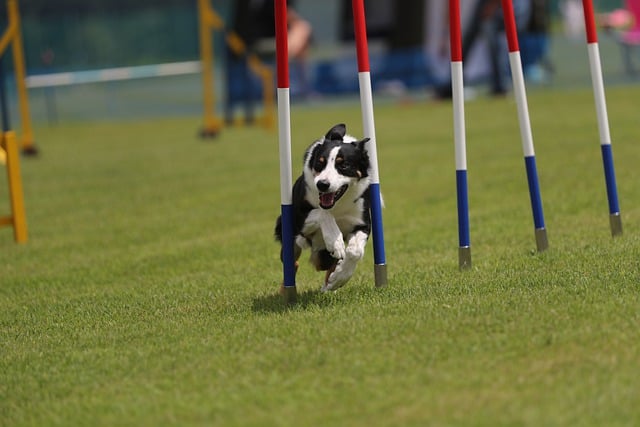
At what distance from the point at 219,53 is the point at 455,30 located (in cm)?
2716

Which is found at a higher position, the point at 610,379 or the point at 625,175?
the point at 625,175

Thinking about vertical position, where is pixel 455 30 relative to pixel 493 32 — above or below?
below

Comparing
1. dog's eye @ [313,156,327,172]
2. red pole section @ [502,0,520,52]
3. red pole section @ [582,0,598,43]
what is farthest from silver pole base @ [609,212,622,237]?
dog's eye @ [313,156,327,172]

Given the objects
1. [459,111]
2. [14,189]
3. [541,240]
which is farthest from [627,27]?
[459,111]

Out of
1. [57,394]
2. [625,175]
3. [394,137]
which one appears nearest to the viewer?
[57,394]

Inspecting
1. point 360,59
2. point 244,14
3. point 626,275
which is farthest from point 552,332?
point 244,14

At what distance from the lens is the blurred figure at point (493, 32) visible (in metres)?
25.9

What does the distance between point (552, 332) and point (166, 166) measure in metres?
11.7

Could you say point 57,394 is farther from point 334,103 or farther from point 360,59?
point 334,103

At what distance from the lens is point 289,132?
6.06 metres

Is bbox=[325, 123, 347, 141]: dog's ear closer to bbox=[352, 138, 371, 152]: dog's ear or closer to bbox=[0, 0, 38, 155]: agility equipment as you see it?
bbox=[352, 138, 371, 152]: dog's ear

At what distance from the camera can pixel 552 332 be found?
5.18 meters

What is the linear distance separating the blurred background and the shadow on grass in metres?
20.9

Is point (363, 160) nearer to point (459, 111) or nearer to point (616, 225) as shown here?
point (459, 111)
